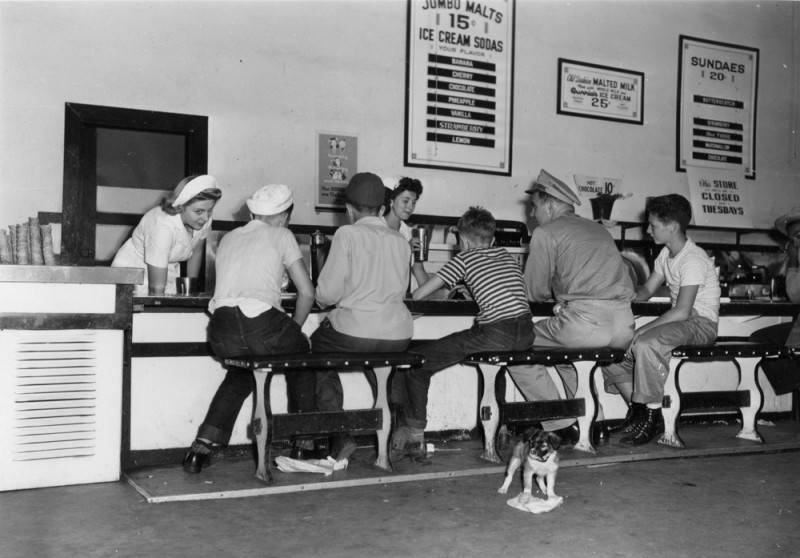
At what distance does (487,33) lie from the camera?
6359 mm

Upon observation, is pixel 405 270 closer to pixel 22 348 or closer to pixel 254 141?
pixel 22 348

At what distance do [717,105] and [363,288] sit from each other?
4456 millimetres

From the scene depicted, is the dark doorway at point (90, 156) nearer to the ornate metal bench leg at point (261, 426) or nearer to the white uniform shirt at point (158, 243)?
the white uniform shirt at point (158, 243)

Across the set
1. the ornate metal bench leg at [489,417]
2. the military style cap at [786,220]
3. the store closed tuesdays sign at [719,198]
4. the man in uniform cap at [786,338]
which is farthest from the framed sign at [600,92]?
the ornate metal bench leg at [489,417]

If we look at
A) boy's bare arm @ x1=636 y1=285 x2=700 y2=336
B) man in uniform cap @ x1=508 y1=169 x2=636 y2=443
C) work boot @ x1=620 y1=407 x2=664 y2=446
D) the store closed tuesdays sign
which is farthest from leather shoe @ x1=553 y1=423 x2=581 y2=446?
the store closed tuesdays sign

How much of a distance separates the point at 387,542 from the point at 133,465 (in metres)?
1.67

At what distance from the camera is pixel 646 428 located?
188 inches

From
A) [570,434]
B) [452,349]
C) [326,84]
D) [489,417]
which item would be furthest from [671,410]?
[326,84]

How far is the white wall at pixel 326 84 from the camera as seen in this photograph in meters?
5.14

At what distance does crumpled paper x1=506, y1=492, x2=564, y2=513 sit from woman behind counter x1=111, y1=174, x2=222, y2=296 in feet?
6.53

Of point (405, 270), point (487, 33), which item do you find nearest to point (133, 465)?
point (405, 270)

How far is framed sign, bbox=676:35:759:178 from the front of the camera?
7086mm

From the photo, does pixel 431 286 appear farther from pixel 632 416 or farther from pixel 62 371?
pixel 62 371

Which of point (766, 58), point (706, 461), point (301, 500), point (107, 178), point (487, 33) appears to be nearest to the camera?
point (301, 500)
